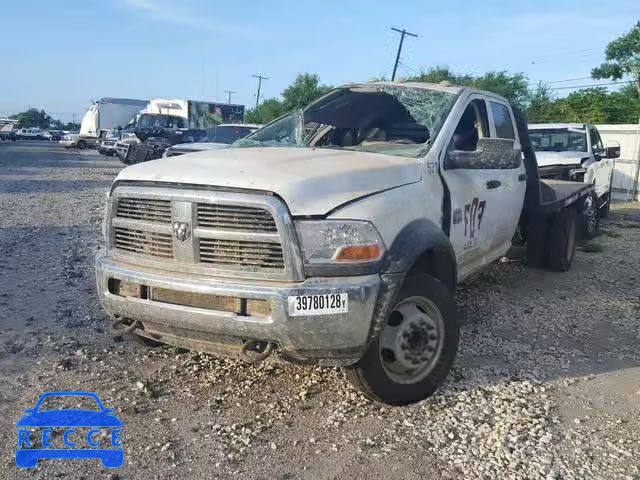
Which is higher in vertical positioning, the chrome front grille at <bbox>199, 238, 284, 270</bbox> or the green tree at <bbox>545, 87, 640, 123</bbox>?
→ the green tree at <bbox>545, 87, 640, 123</bbox>

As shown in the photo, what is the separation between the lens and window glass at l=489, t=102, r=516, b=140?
542 centimetres

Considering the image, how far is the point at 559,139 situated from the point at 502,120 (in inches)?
297

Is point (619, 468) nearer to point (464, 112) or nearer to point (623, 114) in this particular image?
point (464, 112)

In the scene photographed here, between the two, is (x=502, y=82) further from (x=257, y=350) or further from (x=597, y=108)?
(x=257, y=350)

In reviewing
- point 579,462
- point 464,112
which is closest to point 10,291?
point 464,112

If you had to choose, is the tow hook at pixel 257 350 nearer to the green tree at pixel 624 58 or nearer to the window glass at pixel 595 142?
the window glass at pixel 595 142

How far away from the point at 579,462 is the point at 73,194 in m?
14.1

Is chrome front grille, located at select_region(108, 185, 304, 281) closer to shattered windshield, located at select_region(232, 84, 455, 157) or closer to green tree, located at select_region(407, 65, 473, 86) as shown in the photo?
shattered windshield, located at select_region(232, 84, 455, 157)

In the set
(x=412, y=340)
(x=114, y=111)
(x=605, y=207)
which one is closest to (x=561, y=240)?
(x=412, y=340)

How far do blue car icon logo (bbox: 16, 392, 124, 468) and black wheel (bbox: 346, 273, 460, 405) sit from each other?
1.34 meters

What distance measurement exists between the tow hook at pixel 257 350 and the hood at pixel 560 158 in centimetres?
881

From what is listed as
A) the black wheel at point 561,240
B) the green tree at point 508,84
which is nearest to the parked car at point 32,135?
the green tree at point 508,84

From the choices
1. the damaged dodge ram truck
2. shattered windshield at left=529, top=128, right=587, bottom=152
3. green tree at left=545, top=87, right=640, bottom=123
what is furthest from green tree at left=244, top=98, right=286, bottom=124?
the damaged dodge ram truck

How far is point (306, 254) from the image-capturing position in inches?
124
